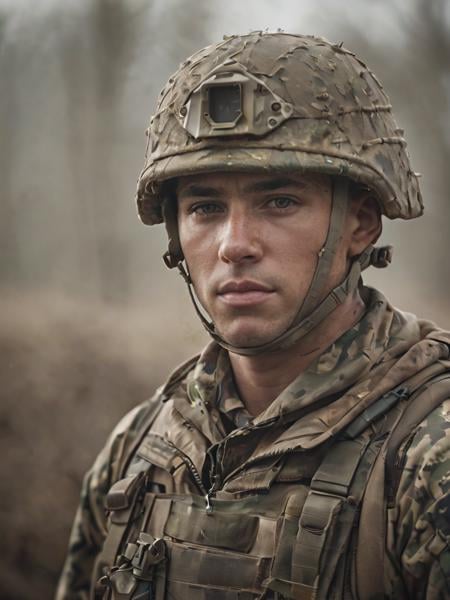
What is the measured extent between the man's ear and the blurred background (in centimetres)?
316

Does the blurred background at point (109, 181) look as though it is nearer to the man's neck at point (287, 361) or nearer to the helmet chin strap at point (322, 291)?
the man's neck at point (287, 361)

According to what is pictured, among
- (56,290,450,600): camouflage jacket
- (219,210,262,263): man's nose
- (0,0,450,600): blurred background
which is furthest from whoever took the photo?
(0,0,450,600): blurred background

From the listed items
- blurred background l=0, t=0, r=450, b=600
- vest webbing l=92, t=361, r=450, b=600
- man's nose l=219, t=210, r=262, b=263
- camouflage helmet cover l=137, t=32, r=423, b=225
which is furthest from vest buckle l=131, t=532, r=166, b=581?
blurred background l=0, t=0, r=450, b=600

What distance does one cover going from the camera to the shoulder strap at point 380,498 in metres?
2.43

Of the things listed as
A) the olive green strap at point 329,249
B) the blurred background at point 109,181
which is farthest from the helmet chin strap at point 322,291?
the blurred background at point 109,181

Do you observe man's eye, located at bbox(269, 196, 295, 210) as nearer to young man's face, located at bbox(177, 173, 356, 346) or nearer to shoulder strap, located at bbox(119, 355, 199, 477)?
young man's face, located at bbox(177, 173, 356, 346)

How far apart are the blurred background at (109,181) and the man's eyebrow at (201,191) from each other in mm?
3196

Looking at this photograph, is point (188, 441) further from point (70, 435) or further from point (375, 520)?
point (70, 435)

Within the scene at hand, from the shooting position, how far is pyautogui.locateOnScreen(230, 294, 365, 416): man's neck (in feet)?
9.58

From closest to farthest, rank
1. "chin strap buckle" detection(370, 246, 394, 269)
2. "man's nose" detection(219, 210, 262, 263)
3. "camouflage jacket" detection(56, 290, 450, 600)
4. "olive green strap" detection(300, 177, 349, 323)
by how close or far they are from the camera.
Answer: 1. "camouflage jacket" detection(56, 290, 450, 600)
2. "man's nose" detection(219, 210, 262, 263)
3. "olive green strap" detection(300, 177, 349, 323)
4. "chin strap buckle" detection(370, 246, 394, 269)

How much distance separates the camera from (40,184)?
6.43m

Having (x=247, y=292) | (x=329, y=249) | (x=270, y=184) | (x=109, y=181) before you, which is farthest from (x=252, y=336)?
(x=109, y=181)

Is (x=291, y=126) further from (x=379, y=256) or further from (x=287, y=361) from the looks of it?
(x=287, y=361)

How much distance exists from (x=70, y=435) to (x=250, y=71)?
3.64 m
